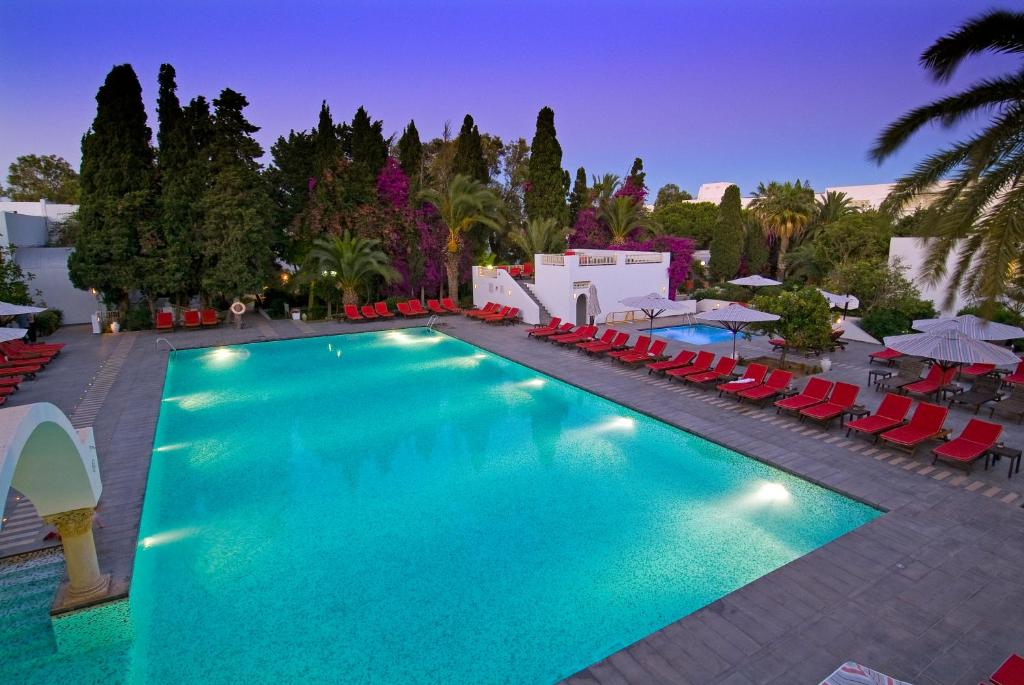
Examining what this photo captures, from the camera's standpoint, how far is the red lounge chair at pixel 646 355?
53.2 feet

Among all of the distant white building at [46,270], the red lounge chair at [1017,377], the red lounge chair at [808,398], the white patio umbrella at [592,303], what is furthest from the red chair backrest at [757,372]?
the distant white building at [46,270]

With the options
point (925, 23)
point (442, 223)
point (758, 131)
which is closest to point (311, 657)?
point (925, 23)

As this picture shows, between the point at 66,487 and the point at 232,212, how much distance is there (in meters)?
20.6

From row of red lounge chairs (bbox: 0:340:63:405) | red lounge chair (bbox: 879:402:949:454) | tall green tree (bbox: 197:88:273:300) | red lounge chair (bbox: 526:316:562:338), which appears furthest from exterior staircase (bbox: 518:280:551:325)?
row of red lounge chairs (bbox: 0:340:63:405)

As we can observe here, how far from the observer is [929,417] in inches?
394

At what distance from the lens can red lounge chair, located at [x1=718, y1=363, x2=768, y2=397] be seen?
42.6 ft

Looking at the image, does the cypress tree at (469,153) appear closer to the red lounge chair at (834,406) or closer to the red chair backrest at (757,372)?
the red chair backrest at (757,372)

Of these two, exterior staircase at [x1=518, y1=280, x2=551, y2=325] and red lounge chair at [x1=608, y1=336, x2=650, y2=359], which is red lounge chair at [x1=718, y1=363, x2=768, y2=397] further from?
exterior staircase at [x1=518, y1=280, x2=551, y2=325]

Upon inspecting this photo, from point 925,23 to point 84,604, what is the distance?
13.9 meters

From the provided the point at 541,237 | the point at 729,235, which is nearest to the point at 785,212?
the point at 729,235

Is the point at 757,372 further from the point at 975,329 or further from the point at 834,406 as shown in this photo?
the point at 975,329

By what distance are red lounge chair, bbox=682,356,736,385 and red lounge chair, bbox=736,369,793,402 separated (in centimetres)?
99

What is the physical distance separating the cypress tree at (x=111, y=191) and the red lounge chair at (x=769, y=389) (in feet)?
78.9

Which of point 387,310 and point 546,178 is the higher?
point 546,178
